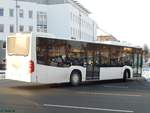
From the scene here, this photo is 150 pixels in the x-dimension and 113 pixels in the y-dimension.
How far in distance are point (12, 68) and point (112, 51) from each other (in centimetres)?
726

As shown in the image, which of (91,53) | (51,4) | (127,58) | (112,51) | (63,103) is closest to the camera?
(63,103)

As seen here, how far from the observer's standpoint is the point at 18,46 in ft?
60.7

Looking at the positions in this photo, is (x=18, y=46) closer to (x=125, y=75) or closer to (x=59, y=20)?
(x=125, y=75)

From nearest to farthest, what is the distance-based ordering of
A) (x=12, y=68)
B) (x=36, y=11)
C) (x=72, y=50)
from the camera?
(x=12, y=68)
(x=72, y=50)
(x=36, y=11)

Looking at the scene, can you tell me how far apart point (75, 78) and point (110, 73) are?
11.6 ft

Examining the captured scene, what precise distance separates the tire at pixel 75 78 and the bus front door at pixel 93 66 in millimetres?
736

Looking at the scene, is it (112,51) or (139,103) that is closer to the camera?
(139,103)

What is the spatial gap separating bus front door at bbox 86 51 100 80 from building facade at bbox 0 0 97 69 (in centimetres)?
5505

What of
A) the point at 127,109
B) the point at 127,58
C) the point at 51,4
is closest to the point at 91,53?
the point at 127,58

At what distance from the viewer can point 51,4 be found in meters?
89.0

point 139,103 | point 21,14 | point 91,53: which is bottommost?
point 139,103

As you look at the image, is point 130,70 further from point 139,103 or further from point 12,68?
point 139,103

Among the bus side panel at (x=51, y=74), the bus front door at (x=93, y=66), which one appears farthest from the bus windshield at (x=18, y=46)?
the bus front door at (x=93, y=66)

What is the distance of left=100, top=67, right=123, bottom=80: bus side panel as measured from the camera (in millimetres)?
22594
